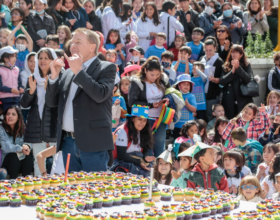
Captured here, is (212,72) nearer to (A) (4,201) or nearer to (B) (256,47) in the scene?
(B) (256,47)

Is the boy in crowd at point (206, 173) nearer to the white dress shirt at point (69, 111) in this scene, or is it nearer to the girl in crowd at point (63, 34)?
the white dress shirt at point (69, 111)

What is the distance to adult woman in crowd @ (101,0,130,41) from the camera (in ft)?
34.2

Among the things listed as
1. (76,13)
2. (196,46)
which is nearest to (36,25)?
(76,13)

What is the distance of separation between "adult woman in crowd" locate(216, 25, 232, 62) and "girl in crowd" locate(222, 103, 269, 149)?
8.36ft

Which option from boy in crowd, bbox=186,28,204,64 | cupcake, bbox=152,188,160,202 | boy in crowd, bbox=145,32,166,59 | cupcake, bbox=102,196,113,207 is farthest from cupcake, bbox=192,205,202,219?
boy in crowd, bbox=186,28,204,64

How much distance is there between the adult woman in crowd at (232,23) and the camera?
38.2 ft

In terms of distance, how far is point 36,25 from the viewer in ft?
31.9

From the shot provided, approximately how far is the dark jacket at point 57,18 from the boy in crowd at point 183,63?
Answer: 2.30m

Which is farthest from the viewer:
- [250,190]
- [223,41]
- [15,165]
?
[223,41]

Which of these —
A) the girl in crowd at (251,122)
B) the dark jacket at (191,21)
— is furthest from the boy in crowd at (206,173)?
the dark jacket at (191,21)


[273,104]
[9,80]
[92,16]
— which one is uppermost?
[92,16]

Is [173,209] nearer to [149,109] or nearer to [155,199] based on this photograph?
[155,199]

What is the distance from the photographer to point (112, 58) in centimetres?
929

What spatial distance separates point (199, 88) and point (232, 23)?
9.58 ft
